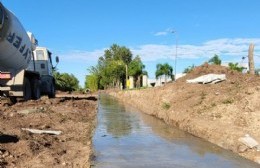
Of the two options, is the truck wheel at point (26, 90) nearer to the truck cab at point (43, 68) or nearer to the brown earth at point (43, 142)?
the truck cab at point (43, 68)

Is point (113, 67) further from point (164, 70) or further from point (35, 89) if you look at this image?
point (35, 89)

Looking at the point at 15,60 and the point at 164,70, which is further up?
the point at 164,70

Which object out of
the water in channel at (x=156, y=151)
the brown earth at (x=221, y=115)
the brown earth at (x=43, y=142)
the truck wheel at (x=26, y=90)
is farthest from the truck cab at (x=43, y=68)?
the water in channel at (x=156, y=151)

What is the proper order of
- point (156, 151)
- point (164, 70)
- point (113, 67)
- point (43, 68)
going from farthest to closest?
point (113, 67), point (164, 70), point (43, 68), point (156, 151)

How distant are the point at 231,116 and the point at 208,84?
31.9 feet

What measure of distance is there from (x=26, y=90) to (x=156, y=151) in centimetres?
1446

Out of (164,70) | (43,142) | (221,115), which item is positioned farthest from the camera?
(164,70)

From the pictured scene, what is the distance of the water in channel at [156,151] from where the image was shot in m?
9.06

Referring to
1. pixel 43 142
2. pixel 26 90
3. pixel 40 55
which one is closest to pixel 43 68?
pixel 40 55

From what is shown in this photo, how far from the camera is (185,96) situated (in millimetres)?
22031

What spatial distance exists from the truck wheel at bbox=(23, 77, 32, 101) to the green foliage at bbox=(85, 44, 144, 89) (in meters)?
57.7

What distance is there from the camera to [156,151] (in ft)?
34.7

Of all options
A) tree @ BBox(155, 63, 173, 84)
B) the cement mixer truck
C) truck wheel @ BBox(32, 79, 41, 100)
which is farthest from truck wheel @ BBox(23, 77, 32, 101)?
tree @ BBox(155, 63, 173, 84)

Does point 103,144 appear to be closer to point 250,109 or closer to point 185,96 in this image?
point 250,109
